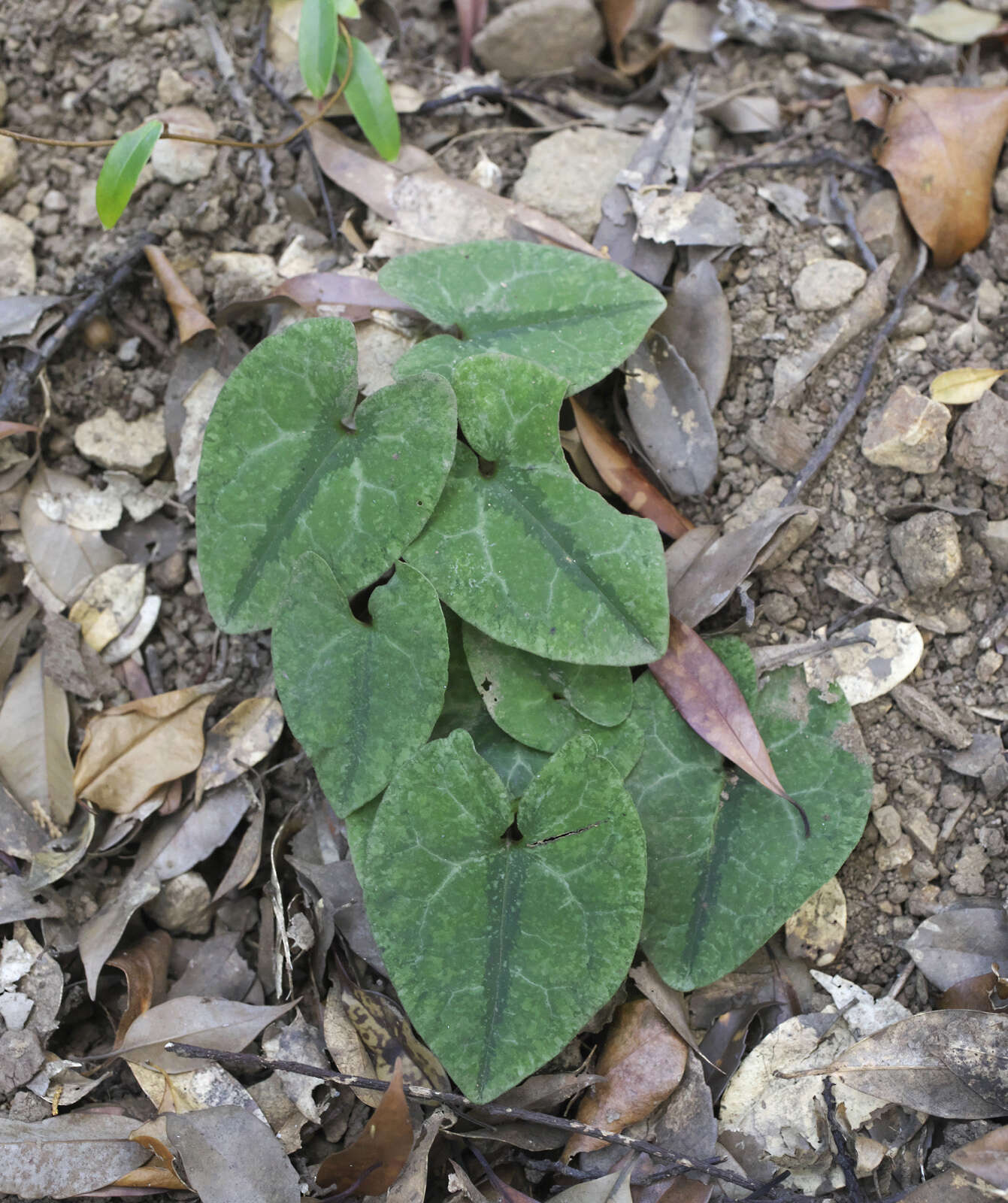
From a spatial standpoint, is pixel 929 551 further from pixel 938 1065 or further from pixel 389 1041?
pixel 389 1041

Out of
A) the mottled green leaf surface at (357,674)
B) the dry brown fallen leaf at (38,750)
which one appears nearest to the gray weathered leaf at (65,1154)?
the dry brown fallen leaf at (38,750)

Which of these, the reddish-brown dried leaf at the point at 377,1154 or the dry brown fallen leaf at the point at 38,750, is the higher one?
the dry brown fallen leaf at the point at 38,750

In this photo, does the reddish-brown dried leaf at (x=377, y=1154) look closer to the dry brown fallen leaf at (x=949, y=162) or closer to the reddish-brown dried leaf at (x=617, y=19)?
the dry brown fallen leaf at (x=949, y=162)

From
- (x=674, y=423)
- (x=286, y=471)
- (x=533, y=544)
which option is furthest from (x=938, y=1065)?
(x=286, y=471)

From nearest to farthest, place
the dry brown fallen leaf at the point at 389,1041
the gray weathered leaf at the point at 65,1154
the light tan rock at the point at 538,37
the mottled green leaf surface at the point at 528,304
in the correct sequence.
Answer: the gray weathered leaf at the point at 65,1154, the dry brown fallen leaf at the point at 389,1041, the mottled green leaf surface at the point at 528,304, the light tan rock at the point at 538,37

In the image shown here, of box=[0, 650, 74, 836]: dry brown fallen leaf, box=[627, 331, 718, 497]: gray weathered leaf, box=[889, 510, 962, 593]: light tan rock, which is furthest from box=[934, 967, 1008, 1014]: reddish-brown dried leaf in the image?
box=[0, 650, 74, 836]: dry brown fallen leaf

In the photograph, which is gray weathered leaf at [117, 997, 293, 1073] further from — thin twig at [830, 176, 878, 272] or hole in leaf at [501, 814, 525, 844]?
thin twig at [830, 176, 878, 272]
